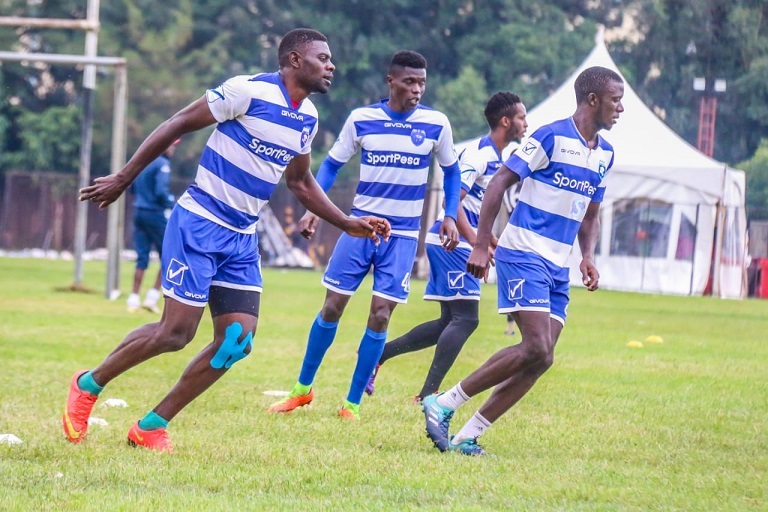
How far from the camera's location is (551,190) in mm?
6625

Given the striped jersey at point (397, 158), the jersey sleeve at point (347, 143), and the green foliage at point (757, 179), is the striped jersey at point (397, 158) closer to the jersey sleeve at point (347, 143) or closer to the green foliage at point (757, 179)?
the jersey sleeve at point (347, 143)

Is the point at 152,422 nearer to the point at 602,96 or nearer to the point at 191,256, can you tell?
the point at 191,256

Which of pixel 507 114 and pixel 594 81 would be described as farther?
pixel 507 114

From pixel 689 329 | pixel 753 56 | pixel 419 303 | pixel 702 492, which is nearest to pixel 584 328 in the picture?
pixel 689 329

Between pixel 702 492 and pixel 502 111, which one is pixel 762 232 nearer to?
pixel 502 111

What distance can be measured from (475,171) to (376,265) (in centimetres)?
119

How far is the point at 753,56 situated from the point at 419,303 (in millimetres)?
13025

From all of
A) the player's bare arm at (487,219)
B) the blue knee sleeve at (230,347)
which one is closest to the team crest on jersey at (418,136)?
the player's bare arm at (487,219)

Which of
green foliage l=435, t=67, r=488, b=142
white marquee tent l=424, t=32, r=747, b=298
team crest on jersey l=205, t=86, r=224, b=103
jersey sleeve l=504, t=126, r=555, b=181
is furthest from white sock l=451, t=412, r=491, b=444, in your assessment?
green foliage l=435, t=67, r=488, b=142

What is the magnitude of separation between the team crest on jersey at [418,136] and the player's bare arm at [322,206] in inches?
52.6

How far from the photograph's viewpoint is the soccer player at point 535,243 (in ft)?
21.2

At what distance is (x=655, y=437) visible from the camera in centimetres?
725

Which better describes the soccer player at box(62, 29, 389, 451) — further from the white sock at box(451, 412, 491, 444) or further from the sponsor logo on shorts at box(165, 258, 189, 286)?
the white sock at box(451, 412, 491, 444)

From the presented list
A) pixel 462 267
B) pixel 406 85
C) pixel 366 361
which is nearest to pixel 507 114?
pixel 462 267
